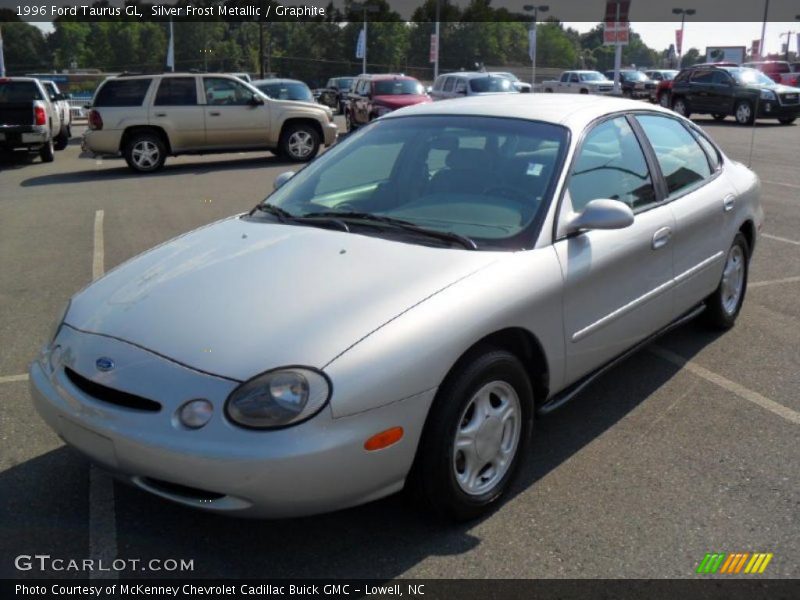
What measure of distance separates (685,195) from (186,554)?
3263 mm

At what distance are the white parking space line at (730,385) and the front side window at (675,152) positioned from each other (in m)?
1.05

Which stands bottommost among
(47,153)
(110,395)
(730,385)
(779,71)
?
(47,153)

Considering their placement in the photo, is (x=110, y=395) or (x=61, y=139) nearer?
(x=110, y=395)

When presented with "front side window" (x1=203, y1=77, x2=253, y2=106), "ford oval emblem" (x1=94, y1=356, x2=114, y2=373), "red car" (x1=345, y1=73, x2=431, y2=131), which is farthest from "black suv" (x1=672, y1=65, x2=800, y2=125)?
"ford oval emblem" (x1=94, y1=356, x2=114, y2=373)

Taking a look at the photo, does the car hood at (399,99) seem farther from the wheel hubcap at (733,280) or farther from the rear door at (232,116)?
the wheel hubcap at (733,280)

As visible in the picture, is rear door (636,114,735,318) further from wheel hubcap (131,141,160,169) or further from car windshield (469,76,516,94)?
car windshield (469,76,516,94)

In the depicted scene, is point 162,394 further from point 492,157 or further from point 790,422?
point 790,422

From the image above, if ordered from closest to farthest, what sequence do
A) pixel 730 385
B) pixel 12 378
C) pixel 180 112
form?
pixel 730 385
pixel 12 378
pixel 180 112

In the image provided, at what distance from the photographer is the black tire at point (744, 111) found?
78.5 ft

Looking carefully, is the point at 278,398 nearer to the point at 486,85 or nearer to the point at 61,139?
the point at 61,139

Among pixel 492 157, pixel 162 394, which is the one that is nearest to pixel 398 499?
pixel 162 394

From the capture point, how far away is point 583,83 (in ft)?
130

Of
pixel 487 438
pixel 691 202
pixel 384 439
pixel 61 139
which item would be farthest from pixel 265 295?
pixel 61 139

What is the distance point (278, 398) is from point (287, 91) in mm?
18112
